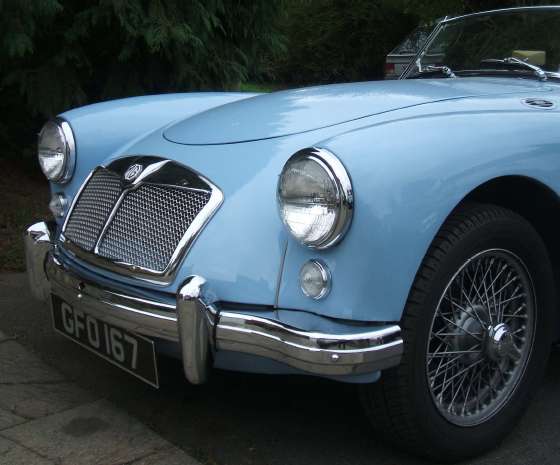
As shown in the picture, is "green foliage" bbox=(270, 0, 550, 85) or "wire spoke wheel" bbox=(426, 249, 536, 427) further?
"green foliage" bbox=(270, 0, 550, 85)

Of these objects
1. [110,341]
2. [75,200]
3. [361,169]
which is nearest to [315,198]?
[361,169]

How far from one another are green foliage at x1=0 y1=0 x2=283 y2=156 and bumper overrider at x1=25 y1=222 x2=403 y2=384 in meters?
2.99

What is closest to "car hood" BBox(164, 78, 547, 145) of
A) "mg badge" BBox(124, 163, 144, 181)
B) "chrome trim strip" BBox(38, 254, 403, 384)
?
"mg badge" BBox(124, 163, 144, 181)

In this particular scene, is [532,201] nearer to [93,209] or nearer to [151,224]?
[151,224]

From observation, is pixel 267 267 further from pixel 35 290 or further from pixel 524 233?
pixel 35 290

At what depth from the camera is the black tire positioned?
2.05 m

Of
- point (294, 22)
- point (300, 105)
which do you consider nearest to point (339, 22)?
point (294, 22)

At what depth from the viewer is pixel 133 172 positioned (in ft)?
8.11

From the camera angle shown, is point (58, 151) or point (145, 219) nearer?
point (145, 219)

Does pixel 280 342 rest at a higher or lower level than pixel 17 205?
higher

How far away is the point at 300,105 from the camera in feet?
8.96

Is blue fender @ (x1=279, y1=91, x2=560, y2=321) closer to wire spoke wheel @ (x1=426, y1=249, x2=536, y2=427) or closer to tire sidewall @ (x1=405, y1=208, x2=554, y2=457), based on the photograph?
tire sidewall @ (x1=405, y1=208, x2=554, y2=457)

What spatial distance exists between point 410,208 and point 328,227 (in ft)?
0.77

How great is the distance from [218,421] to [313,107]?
3.83ft
